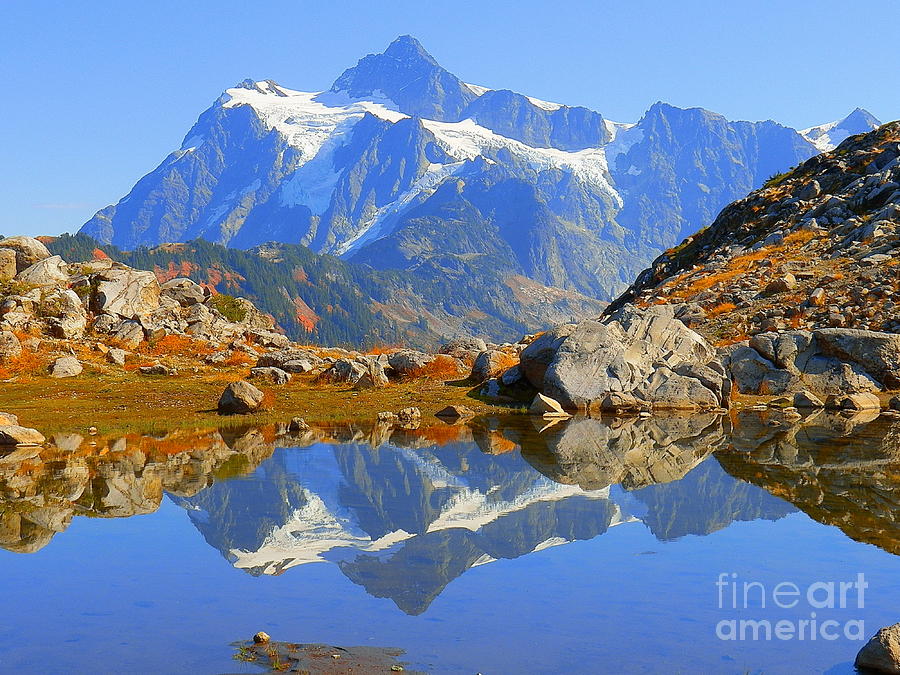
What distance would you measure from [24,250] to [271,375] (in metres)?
30.1

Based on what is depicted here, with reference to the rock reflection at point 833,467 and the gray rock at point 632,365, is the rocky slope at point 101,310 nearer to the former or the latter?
the gray rock at point 632,365

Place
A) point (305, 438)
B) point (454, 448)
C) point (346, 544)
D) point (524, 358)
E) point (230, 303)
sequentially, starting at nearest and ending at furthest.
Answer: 1. point (346, 544)
2. point (454, 448)
3. point (305, 438)
4. point (524, 358)
5. point (230, 303)

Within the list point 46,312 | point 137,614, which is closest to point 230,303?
point 46,312

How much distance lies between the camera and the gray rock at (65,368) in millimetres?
48472

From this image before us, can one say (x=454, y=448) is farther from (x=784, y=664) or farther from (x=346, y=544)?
(x=784, y=664)

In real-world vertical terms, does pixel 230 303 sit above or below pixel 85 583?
above

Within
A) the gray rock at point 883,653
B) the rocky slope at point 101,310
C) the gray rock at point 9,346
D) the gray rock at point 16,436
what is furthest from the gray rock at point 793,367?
the gray rock at point 9,346

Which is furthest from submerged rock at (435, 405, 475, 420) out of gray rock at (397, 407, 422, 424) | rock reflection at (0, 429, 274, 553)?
rock reflection at (0, 429, 274, 553)

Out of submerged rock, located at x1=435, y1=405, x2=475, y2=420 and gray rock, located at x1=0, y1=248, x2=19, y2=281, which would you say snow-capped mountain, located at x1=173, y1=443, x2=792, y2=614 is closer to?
submerged rock, located at x1=435, y1=405, x2=475, y2=420

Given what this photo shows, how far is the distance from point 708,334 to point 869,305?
861 cm

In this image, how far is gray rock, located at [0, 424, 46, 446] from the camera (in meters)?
29.4

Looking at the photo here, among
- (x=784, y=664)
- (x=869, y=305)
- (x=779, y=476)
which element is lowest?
(x=784, y=664)

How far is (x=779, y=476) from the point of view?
23.2 metres

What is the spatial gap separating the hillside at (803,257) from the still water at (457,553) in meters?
20.1
